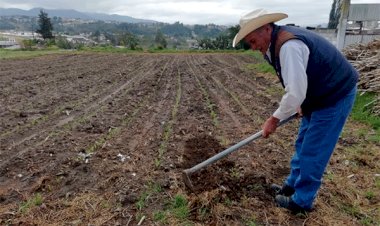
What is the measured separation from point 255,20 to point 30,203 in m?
2.95

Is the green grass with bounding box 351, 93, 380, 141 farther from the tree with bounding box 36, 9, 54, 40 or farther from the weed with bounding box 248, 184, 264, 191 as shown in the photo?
the tree with bounding box 36, 9, 54, 40

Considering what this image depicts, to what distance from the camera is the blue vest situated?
2801 millimetres

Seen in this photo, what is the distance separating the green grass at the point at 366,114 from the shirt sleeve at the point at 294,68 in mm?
3730

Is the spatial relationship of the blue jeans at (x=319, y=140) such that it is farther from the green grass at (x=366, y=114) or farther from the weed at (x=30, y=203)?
the green grass at (x=366, y=114)

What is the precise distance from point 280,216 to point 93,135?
350cm

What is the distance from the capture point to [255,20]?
2.74m

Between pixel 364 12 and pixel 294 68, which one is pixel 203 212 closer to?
pixel 294 68

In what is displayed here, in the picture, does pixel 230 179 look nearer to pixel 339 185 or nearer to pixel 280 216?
pixel 280 216

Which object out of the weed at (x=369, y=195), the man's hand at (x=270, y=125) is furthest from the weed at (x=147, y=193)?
the weed at (x=369, y=195)

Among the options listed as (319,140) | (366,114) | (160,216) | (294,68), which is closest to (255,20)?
(294,68)

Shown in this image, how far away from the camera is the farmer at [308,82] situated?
8.94ft

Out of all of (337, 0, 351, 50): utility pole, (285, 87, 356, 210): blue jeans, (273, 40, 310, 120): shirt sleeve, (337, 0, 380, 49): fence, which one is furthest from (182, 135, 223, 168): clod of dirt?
(337, 0, 380, 49): fence

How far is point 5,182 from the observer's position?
3.97 m

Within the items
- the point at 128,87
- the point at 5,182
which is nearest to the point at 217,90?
the point at 128,87
